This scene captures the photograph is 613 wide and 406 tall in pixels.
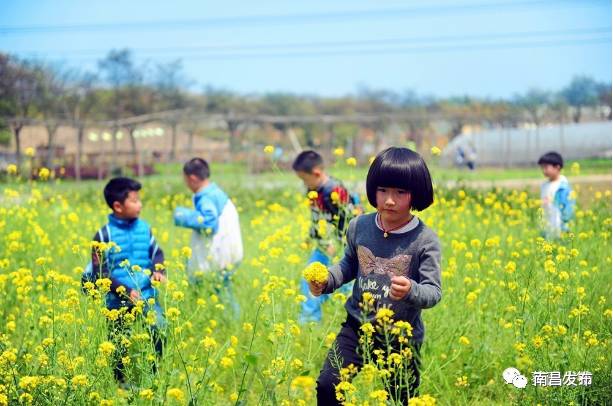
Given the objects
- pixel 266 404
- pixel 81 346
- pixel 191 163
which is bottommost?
pixel 266 404

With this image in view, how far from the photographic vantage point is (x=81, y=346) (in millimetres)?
2881

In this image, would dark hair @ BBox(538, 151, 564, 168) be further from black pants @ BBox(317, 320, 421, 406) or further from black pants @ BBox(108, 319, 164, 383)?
black pants @ BBox(317, 320, 421, 406)

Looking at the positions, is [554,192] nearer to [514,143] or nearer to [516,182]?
[516,182]

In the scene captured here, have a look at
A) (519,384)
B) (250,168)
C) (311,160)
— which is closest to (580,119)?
(250,168)

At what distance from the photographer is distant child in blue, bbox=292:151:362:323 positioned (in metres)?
4.73

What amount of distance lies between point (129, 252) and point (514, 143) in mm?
24925

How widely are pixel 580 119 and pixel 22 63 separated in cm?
1440

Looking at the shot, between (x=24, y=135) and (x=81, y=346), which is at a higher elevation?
(x=24, y=135)

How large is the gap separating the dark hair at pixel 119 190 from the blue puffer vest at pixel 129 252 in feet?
0.35

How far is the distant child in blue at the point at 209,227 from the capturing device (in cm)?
502

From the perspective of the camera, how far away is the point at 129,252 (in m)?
4.07

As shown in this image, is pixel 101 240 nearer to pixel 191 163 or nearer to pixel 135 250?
pixel 135 250

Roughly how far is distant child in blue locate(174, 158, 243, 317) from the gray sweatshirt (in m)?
2.17

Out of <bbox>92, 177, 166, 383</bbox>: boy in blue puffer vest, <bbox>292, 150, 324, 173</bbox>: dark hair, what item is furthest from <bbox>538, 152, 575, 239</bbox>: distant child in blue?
<bbox>92, 177, 166, 383</bbox>: boy in blue puffer vest
